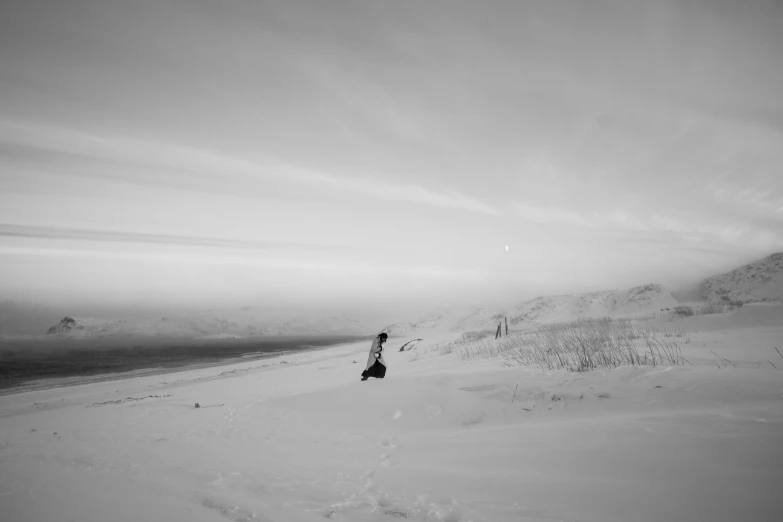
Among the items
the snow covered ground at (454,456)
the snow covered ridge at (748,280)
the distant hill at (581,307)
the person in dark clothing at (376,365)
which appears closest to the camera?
the snow covered ground at (454,456)

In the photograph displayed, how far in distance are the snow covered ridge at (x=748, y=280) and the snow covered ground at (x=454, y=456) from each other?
9998 centimetres

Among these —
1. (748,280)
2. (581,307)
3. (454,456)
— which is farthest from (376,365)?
(748,280)

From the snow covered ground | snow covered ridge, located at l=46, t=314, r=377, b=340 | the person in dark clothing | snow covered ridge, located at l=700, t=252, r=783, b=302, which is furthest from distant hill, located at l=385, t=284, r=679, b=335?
snow covered ridge, located at l=46, t=314, r=377, b=340

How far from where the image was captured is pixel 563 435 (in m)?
3.97

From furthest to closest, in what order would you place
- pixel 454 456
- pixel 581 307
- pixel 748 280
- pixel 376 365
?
pixel 748 280 < pixel 581 307 < pixel 376 365 < pixel 454 456

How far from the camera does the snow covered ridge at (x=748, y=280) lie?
77.4 meters

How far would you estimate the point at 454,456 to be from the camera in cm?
409

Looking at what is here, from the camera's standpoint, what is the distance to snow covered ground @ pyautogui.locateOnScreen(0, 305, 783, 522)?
2.73 meters

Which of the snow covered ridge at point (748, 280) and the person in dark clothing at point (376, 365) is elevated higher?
the snow covered ridge at point (748, 280)

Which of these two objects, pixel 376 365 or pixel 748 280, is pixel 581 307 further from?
pixel 748 280

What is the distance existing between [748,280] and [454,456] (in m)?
128

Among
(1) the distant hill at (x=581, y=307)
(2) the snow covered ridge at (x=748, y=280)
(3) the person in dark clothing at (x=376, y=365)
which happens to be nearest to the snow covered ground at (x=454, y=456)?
(3) the person in dark clothing at (x=376, y=365)

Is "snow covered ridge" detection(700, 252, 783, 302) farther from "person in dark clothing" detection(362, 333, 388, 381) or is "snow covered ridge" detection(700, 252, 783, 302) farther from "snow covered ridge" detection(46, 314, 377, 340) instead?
"snow covered ridge" detection(46, 314, 377, 340)

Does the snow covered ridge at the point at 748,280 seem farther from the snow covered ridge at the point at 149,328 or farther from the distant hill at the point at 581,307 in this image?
the snow covered ridge at the point at 149,328
